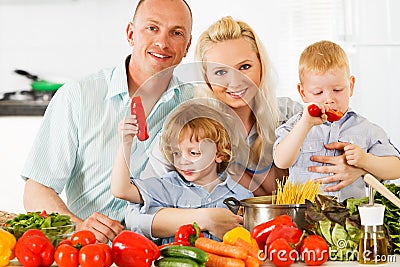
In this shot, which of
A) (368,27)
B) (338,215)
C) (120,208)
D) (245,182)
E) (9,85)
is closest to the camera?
(338,215)

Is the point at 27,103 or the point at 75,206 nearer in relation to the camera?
the point at 75,206

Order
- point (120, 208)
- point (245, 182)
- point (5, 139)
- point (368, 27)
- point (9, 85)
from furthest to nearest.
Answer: point (9, 85) → point (5, 139) → point (368, 27) → point (120, 208) → point (245, 182)

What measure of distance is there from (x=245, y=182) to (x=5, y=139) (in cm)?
232

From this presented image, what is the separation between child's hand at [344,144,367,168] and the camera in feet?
6.72

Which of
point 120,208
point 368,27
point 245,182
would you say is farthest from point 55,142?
point 368,27

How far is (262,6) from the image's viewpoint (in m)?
3.79

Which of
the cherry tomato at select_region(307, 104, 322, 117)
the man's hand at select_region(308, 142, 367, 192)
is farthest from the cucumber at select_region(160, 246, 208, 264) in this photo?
the man's hand at select_region(308, 142, 367, 192)

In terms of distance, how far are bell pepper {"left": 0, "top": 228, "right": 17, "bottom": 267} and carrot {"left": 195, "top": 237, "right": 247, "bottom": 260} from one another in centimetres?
38

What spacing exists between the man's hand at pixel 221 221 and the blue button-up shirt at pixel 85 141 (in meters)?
0.65

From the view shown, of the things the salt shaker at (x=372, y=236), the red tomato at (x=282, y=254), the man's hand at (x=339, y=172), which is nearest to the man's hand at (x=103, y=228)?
the man's hand at (x=339, y=172)

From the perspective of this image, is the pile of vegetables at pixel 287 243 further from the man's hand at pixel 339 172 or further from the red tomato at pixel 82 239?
the man's hand at pixel 339 172

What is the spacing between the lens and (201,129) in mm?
1794

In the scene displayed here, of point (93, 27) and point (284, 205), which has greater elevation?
point (93, 27)

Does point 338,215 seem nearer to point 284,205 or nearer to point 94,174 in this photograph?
point 284,205
